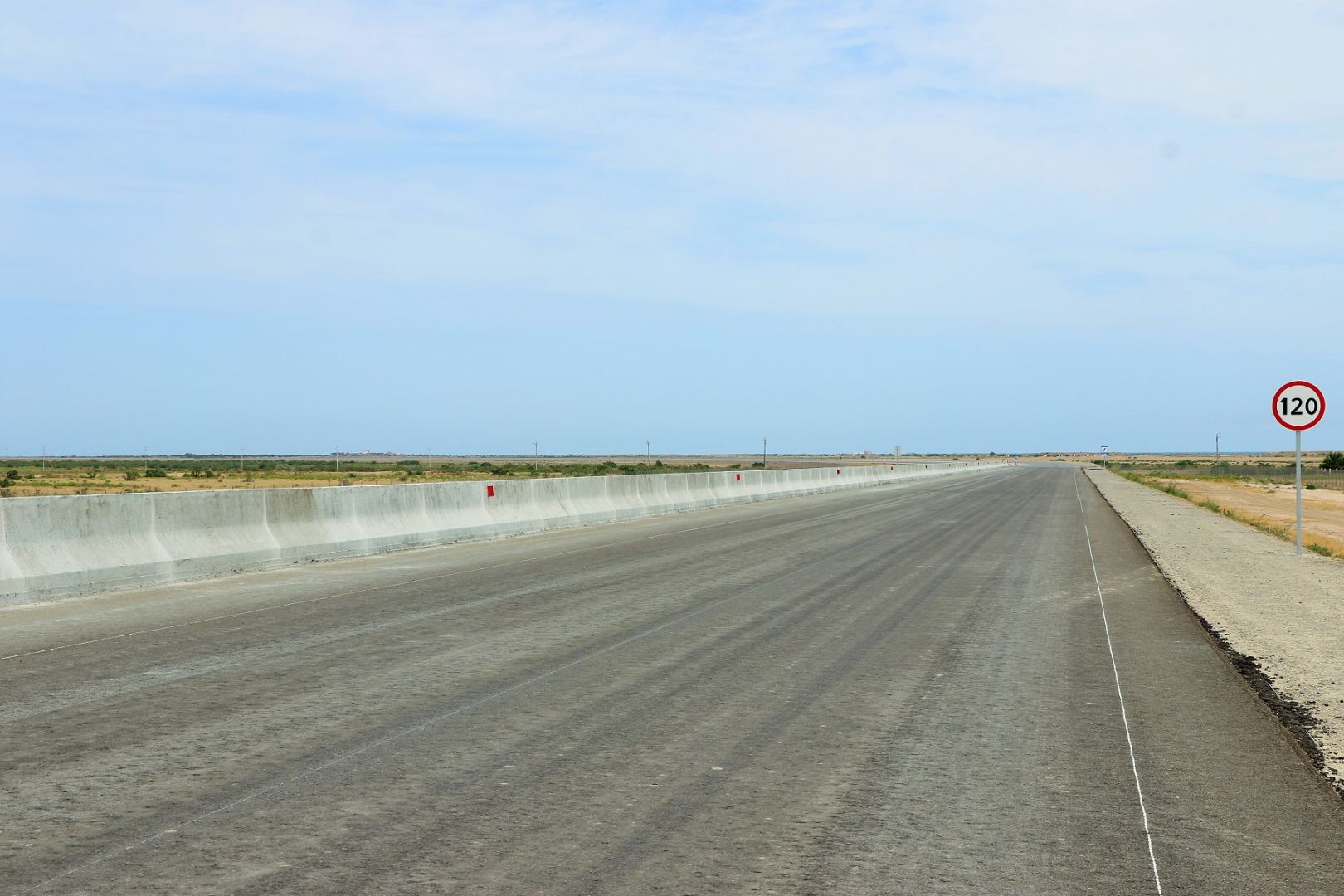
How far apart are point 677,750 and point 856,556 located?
484 inches

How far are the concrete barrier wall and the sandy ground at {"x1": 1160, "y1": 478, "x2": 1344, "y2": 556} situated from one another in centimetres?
1663

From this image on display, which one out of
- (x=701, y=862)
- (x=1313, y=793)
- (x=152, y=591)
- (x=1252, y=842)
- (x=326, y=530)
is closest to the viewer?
(x=701, y=862)

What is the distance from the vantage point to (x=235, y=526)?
16234mm

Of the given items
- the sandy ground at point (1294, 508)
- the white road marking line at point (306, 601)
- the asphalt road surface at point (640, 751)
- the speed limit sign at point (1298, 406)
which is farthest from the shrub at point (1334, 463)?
the asphalt road surface at point (640, 751)

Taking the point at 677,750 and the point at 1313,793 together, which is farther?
the point at 677,750

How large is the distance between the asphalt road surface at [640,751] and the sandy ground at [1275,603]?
0.43 meters

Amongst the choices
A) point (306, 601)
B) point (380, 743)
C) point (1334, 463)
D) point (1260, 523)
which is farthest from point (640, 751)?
point (1334, 463)

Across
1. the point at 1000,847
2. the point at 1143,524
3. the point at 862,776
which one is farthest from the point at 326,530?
the point at 1143,524

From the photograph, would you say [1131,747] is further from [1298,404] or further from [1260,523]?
[1260,523]

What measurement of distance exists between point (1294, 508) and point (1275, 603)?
1566 inches

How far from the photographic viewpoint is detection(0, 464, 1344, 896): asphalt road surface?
15.7 ft

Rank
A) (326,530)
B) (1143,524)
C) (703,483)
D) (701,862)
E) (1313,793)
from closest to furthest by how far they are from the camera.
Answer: (701,862) < (1313,793) < (326,530) < (1143,524) < (703,483)

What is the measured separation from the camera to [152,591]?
45.0 feet

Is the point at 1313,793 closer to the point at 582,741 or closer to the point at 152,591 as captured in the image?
the point at 582,741
